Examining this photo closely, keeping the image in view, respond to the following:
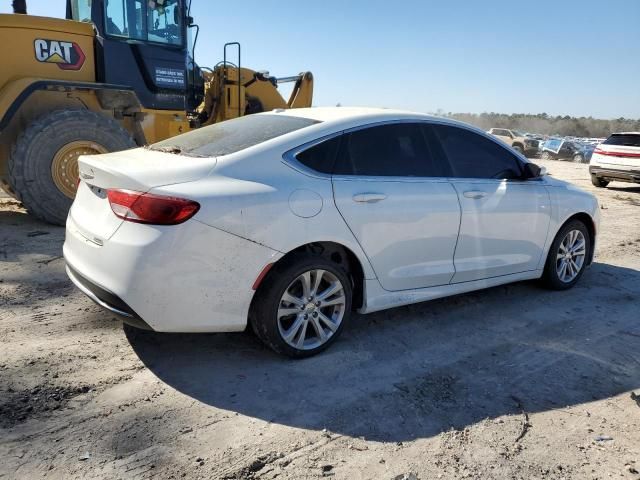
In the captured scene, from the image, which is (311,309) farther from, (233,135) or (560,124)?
(560,124)

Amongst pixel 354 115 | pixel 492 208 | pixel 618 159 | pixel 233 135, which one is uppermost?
pixel 354 115

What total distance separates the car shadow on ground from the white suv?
1044cm

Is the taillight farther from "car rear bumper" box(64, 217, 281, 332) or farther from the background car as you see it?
the background car

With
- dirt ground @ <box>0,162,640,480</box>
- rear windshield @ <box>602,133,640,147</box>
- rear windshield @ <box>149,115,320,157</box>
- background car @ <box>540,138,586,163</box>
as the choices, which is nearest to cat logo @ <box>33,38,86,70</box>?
dirt ground @ <box>0,162,640,480</box>

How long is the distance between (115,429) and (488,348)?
2561 millimetres

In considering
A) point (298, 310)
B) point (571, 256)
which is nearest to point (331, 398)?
point (298, 310)

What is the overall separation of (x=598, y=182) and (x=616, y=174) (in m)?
1.14

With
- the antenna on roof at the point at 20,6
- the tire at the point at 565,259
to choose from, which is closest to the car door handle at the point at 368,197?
the tire at the point at 565,259

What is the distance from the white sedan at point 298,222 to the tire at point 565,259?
49 cm

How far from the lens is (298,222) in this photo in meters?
3.32

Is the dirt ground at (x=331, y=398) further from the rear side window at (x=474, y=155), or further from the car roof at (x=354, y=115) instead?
the car roof at (x=354, y=115)

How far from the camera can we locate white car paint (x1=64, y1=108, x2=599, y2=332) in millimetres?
3023

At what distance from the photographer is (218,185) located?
10.3ft

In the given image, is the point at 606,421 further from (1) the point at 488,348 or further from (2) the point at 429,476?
(2) the point at 429,476
